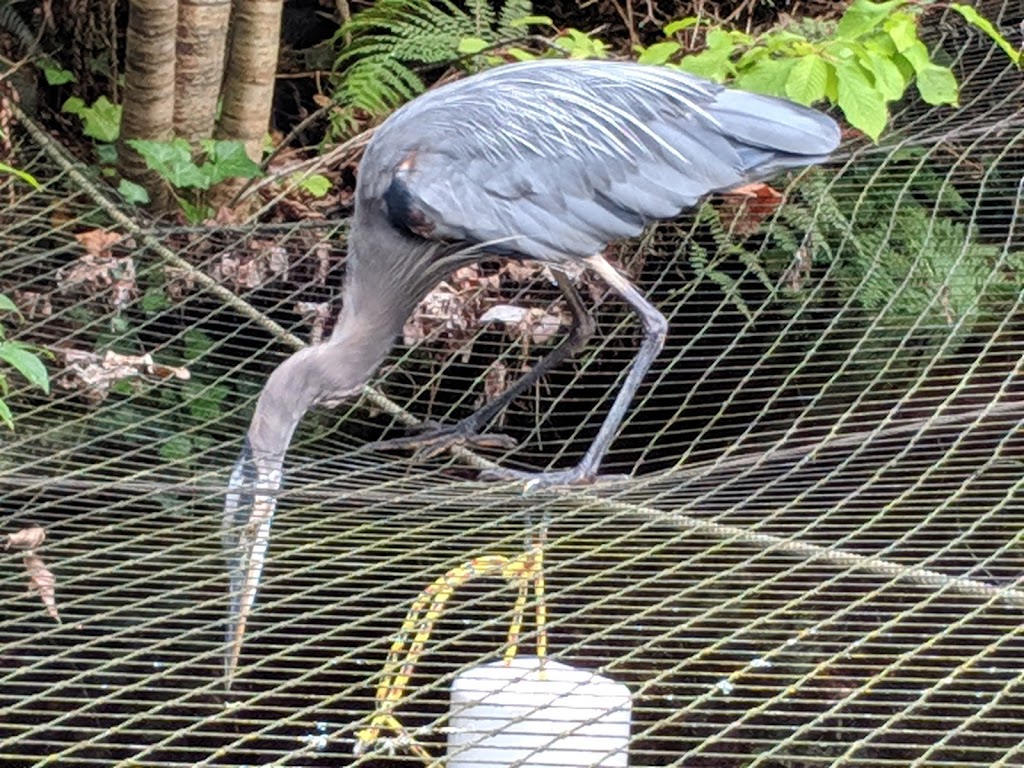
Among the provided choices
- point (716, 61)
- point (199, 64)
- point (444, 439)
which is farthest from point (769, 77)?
point (199, 64)

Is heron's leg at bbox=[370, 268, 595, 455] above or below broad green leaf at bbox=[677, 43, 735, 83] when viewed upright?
below

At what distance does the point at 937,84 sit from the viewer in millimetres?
2729

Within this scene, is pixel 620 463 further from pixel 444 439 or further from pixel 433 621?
pixel 433 621

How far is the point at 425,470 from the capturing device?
98.0 inches

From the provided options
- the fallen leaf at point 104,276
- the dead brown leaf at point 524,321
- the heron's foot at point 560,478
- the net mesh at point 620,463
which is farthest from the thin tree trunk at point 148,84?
the heron's foot at point 560,478

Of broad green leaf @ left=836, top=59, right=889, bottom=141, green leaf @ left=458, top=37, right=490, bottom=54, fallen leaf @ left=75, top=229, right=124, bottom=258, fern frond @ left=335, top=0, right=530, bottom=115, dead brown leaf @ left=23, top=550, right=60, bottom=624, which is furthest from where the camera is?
fern frond @ left=335, top=0, right=530, bottom=115

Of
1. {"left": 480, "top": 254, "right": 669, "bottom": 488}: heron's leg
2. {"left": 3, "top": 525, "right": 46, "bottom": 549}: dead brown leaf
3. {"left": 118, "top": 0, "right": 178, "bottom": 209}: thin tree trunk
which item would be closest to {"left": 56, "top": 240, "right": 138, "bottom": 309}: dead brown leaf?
{"left": 118, "top": 0, "right": 178, "bottom": 209}: thin tree trunk

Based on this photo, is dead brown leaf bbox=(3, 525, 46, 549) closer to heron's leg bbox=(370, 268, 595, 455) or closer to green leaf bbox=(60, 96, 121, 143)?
heron's leg bbox=(370, 268, 595, 455)

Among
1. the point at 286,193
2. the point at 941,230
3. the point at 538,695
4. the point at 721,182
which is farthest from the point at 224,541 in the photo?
the point at 941,230

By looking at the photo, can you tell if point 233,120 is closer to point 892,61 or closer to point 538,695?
point 892,61

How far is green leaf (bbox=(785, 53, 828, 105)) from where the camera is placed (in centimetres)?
263

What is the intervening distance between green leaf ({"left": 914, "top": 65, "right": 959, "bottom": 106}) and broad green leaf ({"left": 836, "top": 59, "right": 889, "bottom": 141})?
136mm

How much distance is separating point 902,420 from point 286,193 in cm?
141

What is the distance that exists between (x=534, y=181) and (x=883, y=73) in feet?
2.07
